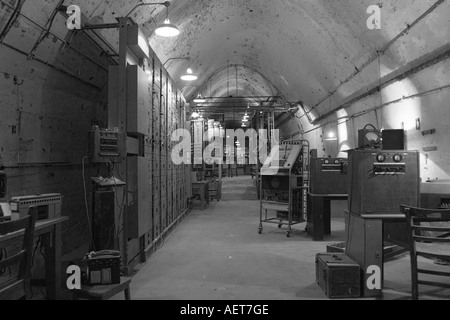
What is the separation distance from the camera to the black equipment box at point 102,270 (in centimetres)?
297

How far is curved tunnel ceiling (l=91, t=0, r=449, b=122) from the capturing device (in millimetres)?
5227

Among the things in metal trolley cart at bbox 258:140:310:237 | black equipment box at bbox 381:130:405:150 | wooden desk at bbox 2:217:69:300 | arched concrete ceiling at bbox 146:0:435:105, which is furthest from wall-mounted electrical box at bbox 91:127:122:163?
metal trolley cart at bbox 258:140:310:237

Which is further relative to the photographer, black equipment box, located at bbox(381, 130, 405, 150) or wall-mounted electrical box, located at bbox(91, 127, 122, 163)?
black equipment box, located at bbox(381, 130, 405, 150)

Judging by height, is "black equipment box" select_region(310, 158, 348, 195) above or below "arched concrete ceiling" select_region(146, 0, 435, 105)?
below

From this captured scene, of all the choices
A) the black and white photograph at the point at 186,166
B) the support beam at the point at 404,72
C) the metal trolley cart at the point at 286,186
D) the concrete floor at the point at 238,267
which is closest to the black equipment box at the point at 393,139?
the black and white photograph at the point at 186,166

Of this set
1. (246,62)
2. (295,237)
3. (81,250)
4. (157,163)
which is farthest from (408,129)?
(246,62)

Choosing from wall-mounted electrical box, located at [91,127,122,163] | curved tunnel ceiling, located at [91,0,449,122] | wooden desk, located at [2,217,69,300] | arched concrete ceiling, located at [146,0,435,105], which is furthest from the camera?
arched concrete ceiling, located at [146,0,435,105]

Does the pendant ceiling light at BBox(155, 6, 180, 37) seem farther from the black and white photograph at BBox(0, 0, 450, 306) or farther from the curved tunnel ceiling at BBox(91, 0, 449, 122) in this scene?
the curved tunnel ceiling at BBox(91, 0, 449, 122)

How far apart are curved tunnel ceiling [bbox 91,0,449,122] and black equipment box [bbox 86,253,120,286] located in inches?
126

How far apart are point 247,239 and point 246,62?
26.1 ft

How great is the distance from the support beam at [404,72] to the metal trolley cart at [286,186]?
6.33ft

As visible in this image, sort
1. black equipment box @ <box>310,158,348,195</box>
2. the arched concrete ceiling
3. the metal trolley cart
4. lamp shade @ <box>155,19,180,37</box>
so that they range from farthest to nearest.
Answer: the metal trolley cart → black equipment box @ <box>310,158,348,195</box> → the arched concrete ceiling → lamp shade @ <box>155,19,180,37</box>

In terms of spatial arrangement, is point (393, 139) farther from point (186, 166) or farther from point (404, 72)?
point (186, 166)

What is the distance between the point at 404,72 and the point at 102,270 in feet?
18.2
